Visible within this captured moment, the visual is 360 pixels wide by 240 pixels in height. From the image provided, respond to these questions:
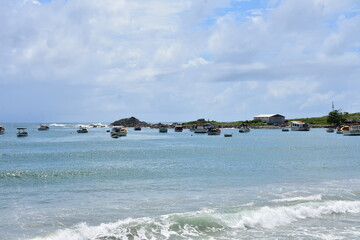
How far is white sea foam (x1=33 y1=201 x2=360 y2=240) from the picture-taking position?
19.4m

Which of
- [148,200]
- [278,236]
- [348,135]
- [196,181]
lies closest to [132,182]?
[196,181]

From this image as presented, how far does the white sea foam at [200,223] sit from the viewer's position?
1936 cm

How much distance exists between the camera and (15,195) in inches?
1176

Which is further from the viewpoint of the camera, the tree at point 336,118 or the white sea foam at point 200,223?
the tree at point 336,118

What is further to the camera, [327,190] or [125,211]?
[327,190]

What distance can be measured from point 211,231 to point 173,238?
2.25 meters

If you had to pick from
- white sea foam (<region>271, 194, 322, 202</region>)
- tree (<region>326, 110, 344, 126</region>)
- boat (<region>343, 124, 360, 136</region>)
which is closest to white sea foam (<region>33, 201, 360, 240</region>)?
white sea foam (<region>271, 194, 322, 202</region>)

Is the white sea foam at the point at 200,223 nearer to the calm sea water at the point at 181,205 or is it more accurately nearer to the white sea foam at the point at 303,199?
the calm sea water at the point at 181,205

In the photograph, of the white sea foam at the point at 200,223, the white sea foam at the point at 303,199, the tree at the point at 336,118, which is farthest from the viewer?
the tree at the point at 336,118

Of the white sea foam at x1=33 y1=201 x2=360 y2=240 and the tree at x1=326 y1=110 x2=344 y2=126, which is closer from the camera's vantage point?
the white sea foam at x1=33 y1=201 x2=360 y2=240

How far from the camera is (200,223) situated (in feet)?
69.4

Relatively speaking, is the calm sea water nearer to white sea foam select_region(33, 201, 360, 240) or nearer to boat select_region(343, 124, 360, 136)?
white sea foam select_region(33, 201, 360, 240)

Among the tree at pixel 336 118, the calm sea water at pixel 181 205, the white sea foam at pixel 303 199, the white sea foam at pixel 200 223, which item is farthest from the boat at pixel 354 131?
the white sea foam at pixel 200 223

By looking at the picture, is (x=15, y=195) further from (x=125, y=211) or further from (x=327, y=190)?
(x=327, y=190)
